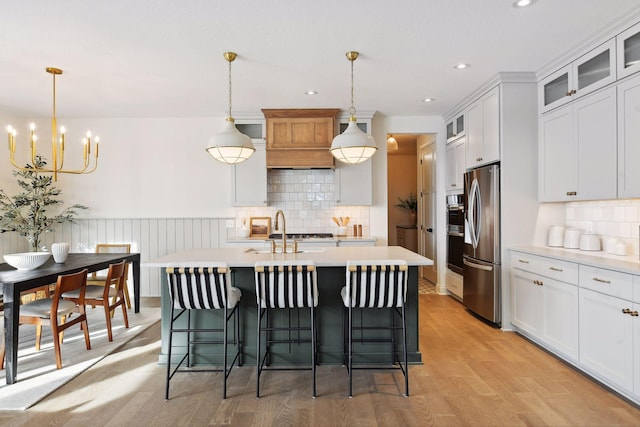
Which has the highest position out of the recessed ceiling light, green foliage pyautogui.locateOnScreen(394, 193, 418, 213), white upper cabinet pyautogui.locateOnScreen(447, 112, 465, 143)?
the recessed ceiling light

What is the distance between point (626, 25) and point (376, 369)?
10.4ft

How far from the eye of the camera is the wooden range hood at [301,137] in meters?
5.09

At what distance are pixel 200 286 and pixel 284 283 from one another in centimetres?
58

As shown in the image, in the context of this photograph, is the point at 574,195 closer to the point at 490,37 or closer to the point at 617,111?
the point at 617,111

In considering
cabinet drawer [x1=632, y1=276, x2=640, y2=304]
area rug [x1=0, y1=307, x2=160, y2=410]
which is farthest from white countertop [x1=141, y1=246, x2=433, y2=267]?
cabinet drawer [x1=632, y1=276, x2=640, y2=304]

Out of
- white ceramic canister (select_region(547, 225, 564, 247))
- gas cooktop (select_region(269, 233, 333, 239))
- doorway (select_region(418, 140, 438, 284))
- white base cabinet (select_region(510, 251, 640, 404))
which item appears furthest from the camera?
doorway (select_region(418, 140, 438, 284))

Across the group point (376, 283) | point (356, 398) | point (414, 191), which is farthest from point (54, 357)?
point (414, 191)

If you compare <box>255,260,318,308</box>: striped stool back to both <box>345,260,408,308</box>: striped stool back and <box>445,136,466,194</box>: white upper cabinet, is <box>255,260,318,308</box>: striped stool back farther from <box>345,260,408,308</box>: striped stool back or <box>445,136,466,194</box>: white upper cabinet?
<box>445,136,466,194</box>: white upper cabinet

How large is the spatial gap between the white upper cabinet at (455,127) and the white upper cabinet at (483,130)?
0.20 meters

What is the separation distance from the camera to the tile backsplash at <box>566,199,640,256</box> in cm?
311

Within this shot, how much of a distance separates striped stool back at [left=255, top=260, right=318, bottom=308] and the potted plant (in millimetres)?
5634

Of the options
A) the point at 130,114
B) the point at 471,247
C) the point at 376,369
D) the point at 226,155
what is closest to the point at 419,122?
the point at 471,247

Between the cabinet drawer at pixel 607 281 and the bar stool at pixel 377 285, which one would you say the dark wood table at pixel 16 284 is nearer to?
the bar stool at pixel 377 285

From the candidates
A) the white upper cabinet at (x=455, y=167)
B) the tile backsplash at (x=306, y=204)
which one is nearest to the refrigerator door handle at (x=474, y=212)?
the white upper cabinet at (x=455, y=167)
